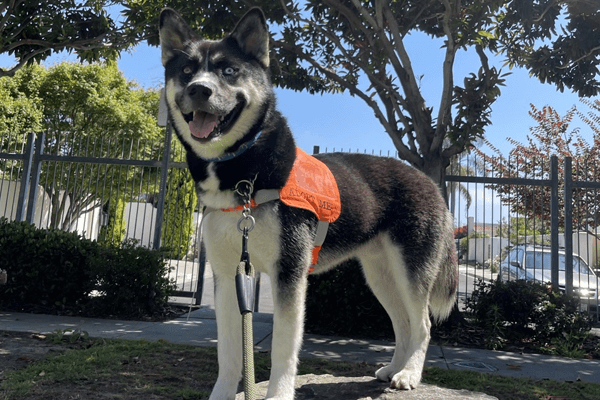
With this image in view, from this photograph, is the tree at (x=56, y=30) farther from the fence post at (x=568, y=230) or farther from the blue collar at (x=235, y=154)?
the fence post at (x=568, y=230)

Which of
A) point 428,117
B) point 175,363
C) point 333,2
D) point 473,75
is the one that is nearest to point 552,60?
point 473,75

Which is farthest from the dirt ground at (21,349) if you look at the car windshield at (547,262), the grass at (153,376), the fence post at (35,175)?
the car windshield at (547,262)

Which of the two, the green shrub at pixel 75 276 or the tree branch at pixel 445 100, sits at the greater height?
the tree branch at pixel 445 100

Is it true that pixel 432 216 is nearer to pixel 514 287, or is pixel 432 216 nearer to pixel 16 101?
pixel 514 287

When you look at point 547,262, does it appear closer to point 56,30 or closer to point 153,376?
point 153,376

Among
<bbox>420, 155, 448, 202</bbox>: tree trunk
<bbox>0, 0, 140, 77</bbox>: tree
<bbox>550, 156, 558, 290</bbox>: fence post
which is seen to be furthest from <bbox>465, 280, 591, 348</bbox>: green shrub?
<bbox>0, 0, 140, 77</bbox>: tree

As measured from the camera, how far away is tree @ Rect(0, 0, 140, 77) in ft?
24.5

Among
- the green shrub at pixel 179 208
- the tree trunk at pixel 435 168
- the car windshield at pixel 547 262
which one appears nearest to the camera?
the tree trunk at pixel 435 168

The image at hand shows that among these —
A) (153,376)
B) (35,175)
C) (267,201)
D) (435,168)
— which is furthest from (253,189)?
(35,175)

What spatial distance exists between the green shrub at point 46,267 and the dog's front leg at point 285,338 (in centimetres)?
510

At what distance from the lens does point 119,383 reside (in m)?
3.30

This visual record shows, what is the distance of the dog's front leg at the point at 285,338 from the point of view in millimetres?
2541

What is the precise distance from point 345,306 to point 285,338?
12.0 feet

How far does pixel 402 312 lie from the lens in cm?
360
